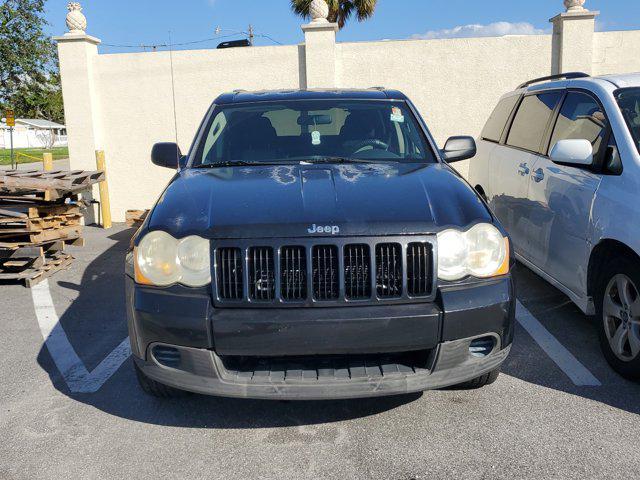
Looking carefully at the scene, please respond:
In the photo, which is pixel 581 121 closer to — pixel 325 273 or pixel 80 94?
pixel 325 273

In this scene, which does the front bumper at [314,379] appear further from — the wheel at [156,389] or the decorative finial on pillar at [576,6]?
the decorative finial on pillar at [576,6]

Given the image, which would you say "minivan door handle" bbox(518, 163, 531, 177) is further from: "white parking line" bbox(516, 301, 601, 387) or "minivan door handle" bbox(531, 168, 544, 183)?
"white parking line" bbox(516, 301, 601, 387)

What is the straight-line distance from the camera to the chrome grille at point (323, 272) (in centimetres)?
281

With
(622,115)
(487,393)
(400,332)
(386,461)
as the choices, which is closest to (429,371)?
(400,332)

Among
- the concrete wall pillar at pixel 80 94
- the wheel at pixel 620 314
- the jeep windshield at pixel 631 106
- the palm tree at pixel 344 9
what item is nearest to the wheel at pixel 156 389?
the wheel at pixel 620 314

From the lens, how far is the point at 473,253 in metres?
2.96

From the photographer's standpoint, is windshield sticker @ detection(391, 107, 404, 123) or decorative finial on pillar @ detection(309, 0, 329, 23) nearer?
windshield sticker @ detection(391, 107, 404, 123)

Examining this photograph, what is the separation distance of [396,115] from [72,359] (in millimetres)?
2931

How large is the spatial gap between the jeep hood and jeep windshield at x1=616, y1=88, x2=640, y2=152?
4.13 ft

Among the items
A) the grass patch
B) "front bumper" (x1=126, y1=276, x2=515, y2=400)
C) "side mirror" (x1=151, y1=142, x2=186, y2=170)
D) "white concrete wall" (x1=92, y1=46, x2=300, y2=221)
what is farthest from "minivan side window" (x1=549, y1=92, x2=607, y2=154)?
the grass patch

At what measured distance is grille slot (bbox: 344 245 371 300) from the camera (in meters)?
2.83

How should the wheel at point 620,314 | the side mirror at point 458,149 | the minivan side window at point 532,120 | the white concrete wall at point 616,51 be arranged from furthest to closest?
the white concrete wall at point 616,51
the minivan side window at point 532,120
the side mirror at point 458,149
the wheel at point 620,314

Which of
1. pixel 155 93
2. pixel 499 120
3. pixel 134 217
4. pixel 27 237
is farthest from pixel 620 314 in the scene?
pixel 155 93

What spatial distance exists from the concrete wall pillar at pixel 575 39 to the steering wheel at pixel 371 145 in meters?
6.74
